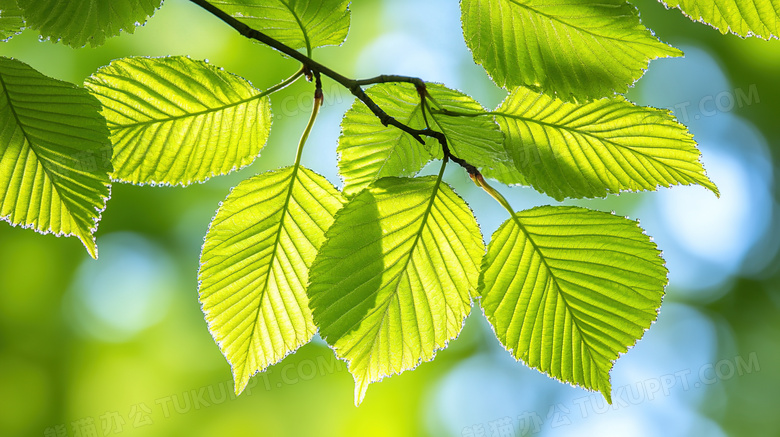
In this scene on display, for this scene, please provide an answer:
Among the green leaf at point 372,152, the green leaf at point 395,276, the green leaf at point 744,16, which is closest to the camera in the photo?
the green leaf at point 744,16

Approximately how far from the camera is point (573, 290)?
1.96ft

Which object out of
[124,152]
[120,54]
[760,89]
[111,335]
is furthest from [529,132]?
[760,89]

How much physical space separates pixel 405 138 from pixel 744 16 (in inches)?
13.6

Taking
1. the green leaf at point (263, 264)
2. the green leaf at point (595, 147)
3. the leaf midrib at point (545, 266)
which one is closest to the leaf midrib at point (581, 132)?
the green leaf at point (595, 147)

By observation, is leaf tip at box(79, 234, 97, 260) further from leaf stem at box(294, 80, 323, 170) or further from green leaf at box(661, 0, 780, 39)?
green leaf at box(661, 0, 780, 39)

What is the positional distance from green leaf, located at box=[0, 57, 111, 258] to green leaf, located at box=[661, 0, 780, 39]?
487mm

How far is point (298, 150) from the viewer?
625 mm

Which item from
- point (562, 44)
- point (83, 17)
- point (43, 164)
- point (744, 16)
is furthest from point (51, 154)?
point (744, 16)

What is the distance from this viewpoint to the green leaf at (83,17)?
48 cm

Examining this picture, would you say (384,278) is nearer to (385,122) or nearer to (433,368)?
(385,122)

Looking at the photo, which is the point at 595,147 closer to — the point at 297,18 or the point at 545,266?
the point at 545,266

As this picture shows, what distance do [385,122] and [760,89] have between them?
5400 millimetres

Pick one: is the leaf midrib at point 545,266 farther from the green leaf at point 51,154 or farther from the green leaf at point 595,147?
the green leaf at point 51,154

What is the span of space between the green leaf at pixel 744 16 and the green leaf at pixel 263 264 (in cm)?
38
